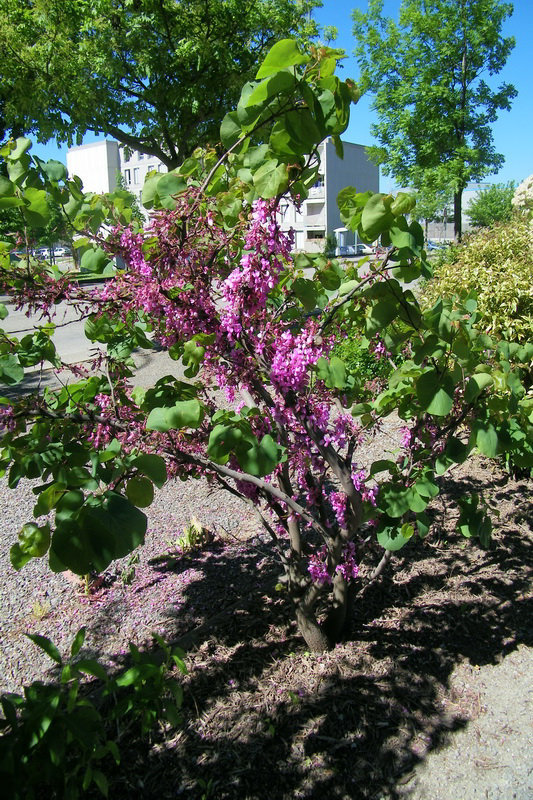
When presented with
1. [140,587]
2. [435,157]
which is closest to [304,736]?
[140,587]

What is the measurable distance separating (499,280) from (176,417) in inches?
184

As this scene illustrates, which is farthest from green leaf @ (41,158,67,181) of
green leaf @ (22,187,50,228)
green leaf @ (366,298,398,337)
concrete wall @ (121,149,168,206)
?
concrete wall @ (121,149,168,206)

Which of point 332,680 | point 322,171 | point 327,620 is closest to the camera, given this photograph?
point 332,680

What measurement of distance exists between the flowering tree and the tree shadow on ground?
515 millimetres

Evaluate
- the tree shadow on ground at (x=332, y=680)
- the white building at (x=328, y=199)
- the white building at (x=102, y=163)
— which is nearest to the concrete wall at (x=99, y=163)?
the white building at (x=102, y=163)

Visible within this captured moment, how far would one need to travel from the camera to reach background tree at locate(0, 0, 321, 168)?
34.5 ft

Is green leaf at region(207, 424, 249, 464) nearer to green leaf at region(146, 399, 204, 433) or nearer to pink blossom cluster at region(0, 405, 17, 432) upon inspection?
green leaf at region(146, 399, 204, 433)

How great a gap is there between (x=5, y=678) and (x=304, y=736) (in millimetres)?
1539

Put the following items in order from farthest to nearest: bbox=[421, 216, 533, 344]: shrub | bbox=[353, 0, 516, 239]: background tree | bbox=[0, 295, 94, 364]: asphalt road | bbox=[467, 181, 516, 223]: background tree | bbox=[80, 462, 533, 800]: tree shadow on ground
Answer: bbox=[467, 181, 516, 223]: background tree → bbox=[353, 0, 516, 239]: background tree → bbox=[0, 295, 94, 364]: asphalt road → bbox=[421, 216, 533, 344]: shrub → bbox=[80, 462, 533, 800]: tree shadow on ground

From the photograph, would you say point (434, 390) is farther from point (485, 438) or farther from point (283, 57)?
point (283, 57)

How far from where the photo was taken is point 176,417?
63.1 inches

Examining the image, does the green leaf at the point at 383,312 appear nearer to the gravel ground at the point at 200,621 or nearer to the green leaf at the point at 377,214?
the green leaf at the point at 377,214

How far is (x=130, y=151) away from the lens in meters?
13.2

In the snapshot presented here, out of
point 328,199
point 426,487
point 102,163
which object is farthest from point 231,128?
point 102,163
